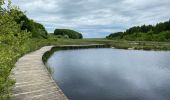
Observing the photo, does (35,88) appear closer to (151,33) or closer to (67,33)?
(67,33)

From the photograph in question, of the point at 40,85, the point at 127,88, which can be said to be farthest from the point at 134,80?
the point at 40,85

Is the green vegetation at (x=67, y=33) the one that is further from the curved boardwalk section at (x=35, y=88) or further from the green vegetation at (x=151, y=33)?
the curved boardwalk section at (x=35, y=88)

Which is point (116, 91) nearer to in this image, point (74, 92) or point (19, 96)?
point (74, 92)

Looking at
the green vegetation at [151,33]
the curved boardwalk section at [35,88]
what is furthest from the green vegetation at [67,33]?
the curved boardwalk section at [35,88]

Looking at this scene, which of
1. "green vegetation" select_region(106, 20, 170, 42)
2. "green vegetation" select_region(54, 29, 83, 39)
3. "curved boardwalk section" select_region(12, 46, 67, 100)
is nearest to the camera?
"curved boardwalk section" select_region(12, 46, 67, 100)

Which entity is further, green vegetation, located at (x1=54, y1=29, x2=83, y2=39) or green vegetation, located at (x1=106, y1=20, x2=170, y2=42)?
green vegetation, located at (x1=54, y1=29, x2=83, y2=39)

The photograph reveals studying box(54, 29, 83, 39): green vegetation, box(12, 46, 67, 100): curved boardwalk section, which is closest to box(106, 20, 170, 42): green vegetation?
box(54, 29, 83, 39): green vegetation

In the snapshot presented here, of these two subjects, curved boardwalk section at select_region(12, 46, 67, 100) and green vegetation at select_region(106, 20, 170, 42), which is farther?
green vegetation at select_region(106, 20, 170, 42)

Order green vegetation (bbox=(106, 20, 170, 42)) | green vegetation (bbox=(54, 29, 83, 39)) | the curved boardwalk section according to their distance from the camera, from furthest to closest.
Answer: green vegetation (bbox=(54, 29, 83, 39)) → green vegetation (bbox=(106, 20, 170, 42)) → the curved boardwalk section

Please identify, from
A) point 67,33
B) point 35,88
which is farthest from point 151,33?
point 35,88

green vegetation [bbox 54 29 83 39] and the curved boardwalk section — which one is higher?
green vegetation [bbox 54 29 83 39]

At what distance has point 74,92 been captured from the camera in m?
17.1

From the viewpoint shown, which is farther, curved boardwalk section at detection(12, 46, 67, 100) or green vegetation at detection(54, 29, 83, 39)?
green vegetation at detection(54, 29, 83, 39)

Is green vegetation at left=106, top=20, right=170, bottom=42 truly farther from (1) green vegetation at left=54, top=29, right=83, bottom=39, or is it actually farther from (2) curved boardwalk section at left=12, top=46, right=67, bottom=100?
(2) curved boardwalk section at left=12, top=46, right=67, bottom=100
